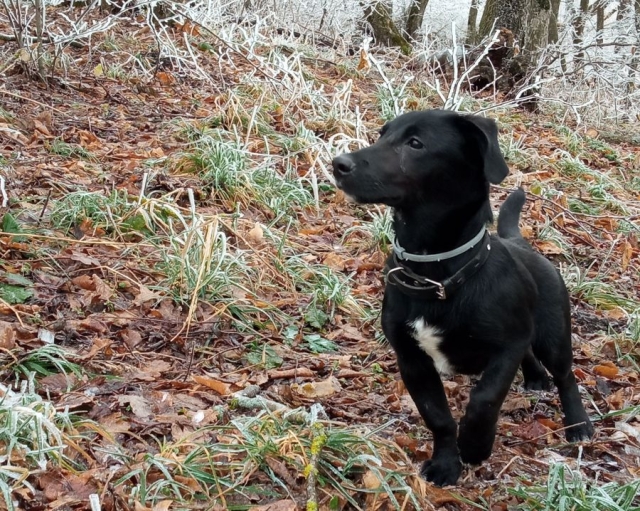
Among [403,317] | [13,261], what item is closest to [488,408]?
[403,317]

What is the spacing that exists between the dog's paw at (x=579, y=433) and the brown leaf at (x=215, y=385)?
1523 millimetres

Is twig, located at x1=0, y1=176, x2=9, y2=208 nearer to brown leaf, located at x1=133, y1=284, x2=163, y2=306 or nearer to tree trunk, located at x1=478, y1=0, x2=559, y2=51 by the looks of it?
brown leaf, located at x1=133, y1=284, x2=163, y2=306

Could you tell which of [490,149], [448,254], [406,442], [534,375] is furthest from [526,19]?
[406,442]

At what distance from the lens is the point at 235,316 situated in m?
3.84

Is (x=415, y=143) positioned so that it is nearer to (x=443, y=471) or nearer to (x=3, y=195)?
(x=443, y=471)

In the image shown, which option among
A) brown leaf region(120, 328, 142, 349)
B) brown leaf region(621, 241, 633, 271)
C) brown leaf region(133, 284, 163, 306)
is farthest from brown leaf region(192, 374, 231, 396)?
brown leaf region(621, 241, 633, 271)

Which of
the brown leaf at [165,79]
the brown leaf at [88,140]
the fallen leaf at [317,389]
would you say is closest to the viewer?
the fallen leaf at [317,389]

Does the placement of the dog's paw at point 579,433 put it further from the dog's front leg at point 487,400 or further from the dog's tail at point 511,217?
the dog's tail at point 511,217

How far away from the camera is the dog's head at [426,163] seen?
8.82ft

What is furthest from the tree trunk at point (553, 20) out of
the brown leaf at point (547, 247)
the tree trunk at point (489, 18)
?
the brown leaf at point (547, 247)

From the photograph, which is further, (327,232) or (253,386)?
(327,232)

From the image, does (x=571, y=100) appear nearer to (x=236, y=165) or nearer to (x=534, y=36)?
(x=534, y=36)

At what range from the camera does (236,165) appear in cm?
539

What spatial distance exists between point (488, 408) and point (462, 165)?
3.04 feet
